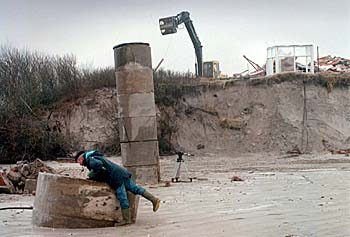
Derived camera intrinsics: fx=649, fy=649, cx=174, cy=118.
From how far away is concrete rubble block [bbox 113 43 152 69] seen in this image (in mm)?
Result: 19719

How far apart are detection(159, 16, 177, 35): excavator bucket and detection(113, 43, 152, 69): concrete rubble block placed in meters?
21.9

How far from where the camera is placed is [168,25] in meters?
42.5

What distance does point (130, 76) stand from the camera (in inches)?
774

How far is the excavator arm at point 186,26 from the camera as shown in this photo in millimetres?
42125

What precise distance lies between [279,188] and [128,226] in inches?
265

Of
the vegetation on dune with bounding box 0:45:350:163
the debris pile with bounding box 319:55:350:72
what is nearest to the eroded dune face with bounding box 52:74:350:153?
the vegetation on dune with bounding box 0:45:350:163

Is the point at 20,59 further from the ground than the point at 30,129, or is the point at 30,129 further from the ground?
the point at 20,59

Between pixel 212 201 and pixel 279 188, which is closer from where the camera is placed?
pixel 212 201

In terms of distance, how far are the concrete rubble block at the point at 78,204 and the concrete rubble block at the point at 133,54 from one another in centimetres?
888

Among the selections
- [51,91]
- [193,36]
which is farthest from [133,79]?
[193,36]

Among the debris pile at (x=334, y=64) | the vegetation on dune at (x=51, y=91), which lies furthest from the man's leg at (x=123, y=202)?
the debris pile at (x=334, y=64)

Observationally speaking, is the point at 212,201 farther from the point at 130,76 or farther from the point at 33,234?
the point at 130,76

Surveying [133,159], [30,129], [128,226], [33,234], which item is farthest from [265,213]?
[30,129]

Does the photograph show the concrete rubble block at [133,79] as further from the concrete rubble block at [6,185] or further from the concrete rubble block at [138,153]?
the concrete rubble block at [6,185]
